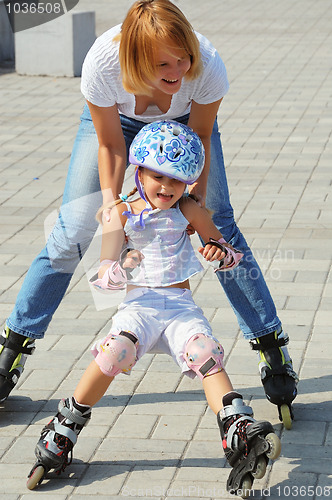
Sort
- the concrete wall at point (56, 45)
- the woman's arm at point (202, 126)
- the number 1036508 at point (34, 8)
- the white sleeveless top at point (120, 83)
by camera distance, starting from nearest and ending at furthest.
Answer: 1. the white sleeveless top at point (120, 83)
2. the woman's arm at point (202, 126)
3. the concrete wall at point (56, 45)
4. the number 1036508 at point (34, 8)

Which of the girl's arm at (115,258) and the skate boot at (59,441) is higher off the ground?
the girl's arm at (115,258)

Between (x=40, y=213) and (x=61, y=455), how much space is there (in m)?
3.63

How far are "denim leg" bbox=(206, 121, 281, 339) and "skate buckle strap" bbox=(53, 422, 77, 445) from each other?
921mm

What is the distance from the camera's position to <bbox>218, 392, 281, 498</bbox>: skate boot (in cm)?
300

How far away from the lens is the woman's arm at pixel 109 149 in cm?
341

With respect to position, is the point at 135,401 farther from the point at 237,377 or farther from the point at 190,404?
the point at 237,377

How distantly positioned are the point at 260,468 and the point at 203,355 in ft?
1.40

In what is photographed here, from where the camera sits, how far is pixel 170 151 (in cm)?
316

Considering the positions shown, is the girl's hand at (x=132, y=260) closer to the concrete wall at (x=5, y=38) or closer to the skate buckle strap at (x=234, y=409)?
the skate buckle strap at (x=234, y=409)

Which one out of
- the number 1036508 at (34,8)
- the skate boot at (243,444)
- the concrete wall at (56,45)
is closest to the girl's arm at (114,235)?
the skate boot at (243,444)

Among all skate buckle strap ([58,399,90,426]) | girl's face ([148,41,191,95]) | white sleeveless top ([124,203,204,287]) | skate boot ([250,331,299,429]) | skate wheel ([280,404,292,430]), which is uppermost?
girl's face ([148,41,191,95])

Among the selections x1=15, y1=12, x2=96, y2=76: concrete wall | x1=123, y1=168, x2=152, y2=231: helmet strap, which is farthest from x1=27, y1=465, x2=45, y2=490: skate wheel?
x1=15, y1=12, x2=96, y2=76: concrete wall

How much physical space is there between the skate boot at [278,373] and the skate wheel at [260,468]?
0.63m

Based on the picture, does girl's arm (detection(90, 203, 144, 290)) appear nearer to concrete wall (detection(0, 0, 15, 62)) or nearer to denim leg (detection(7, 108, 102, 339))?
denim leg (detection(7, 108, 102, 339))
